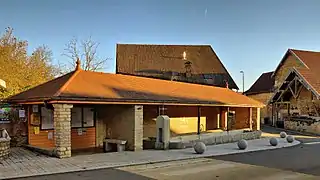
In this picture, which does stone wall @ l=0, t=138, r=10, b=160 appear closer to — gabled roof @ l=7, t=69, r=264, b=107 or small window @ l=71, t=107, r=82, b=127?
gabled roof @ l=7, t=69, r=264, b=107

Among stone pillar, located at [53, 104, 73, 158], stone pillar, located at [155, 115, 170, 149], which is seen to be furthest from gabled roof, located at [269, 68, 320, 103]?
stone pillar, located at [53, 104, 73, 158]

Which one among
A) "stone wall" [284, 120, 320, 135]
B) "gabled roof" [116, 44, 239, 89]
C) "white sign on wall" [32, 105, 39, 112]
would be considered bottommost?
"stone wall" [284, 120, 320, 135]

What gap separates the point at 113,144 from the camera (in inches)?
634

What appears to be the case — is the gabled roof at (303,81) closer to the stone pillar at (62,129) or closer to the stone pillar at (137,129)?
the stone pillar at (137,129)

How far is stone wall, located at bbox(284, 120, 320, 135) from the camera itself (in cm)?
2888

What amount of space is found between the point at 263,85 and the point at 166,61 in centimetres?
1679

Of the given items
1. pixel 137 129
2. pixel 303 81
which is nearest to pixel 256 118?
pixel 303 81

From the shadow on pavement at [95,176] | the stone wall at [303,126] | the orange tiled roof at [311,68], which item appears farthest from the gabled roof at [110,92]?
the orange tiled roof at [311,68]

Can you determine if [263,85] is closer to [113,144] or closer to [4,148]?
[113,144]

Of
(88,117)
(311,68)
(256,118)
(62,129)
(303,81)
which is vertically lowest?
(256,118)

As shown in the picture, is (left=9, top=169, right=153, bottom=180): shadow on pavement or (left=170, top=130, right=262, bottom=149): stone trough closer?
(left=9, top=169, right=153, bottom=180): shadow on pavement

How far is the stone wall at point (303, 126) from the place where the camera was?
94.7ft

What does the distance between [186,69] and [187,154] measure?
869 inches

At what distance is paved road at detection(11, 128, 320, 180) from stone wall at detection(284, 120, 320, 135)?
15756mm
